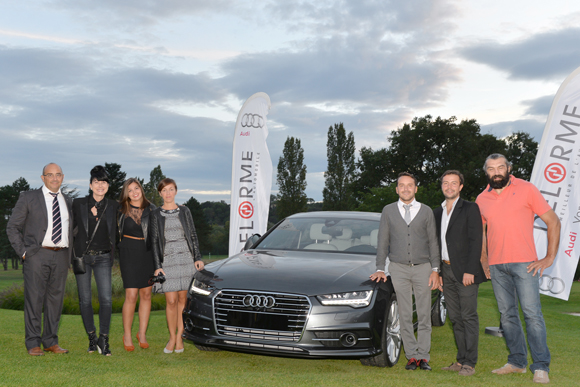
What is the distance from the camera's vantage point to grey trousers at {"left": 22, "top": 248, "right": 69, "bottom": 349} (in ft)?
18.2

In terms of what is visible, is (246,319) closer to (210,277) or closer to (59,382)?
(210,277)

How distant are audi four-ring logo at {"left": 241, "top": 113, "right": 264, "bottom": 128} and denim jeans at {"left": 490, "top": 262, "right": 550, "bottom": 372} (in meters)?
8.59

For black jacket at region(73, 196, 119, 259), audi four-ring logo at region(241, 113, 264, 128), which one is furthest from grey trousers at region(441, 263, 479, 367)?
audi four-ring logo at region(241, 113, 264, 128)

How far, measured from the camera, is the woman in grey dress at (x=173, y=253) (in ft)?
19.2

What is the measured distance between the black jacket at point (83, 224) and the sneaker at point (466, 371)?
13.2 feet

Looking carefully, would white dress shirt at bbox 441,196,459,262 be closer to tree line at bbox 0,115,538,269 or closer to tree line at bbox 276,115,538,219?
tree line at bbox 0,115,538,269

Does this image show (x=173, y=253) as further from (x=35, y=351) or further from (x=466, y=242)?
(x=466, y=242)

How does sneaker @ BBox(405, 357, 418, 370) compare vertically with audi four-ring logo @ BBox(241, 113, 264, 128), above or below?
below

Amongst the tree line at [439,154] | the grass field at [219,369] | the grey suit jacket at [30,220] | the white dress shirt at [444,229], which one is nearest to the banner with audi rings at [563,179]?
the grass field at [219,369]

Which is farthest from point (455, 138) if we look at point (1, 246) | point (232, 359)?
point (1, 246)

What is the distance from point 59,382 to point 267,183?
28.2ft

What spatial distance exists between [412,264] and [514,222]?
1.09 metres

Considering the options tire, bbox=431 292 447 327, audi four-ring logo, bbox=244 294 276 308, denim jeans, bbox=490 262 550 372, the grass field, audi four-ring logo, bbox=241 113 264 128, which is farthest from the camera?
audi four-ring logo, bbox=241 113 264 128

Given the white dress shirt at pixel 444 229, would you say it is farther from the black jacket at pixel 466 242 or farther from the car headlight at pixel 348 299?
the car headlight at pixel 348 299
